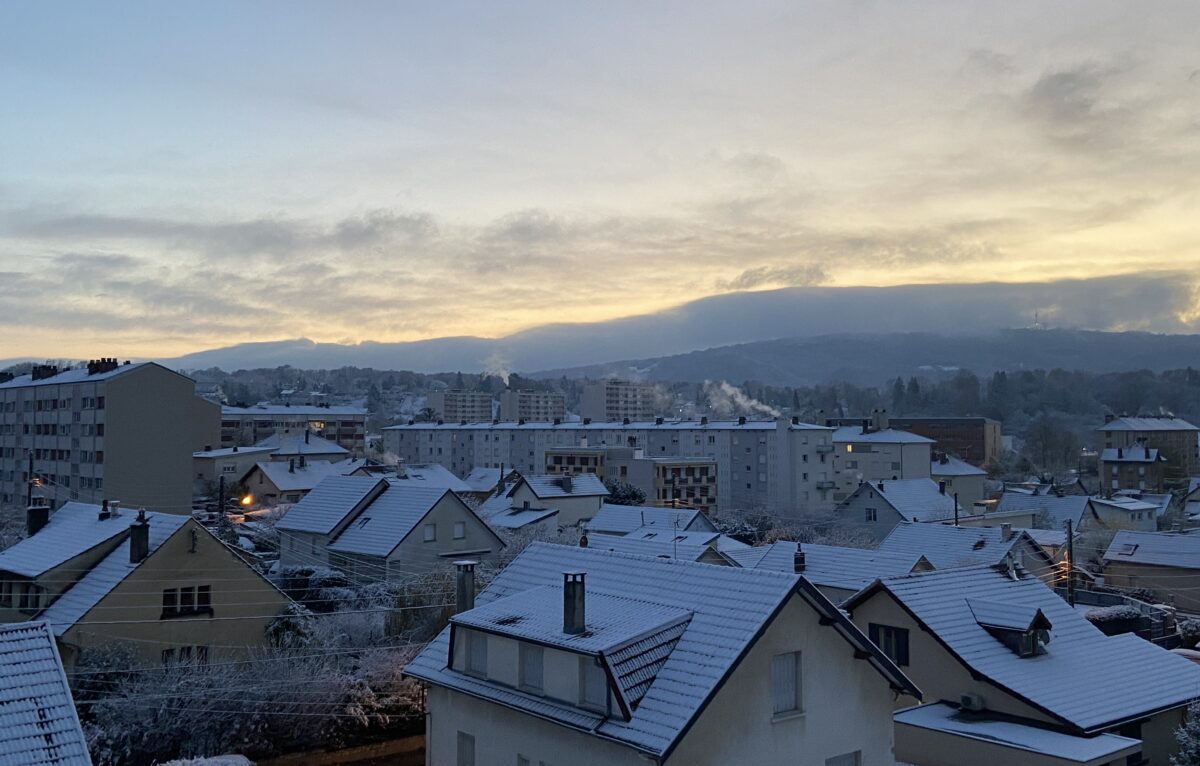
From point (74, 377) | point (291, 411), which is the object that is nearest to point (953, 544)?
point (74, 377)

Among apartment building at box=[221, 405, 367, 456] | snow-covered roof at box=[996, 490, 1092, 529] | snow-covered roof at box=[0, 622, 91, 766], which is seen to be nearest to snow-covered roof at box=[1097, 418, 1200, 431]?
snow-covered roof at box=[996, 490, 1092, 529]

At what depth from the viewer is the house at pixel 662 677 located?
14617 mm

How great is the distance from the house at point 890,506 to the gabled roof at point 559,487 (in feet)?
64.0

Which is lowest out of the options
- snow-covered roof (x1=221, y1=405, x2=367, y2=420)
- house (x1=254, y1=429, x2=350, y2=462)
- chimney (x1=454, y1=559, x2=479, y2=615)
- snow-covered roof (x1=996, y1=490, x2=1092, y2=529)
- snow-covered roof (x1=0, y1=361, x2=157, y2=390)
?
snow-covered roof (x1=996, y1=490, x2=1092, y2=529)

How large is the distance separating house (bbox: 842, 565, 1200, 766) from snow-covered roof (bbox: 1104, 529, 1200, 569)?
91.8ft

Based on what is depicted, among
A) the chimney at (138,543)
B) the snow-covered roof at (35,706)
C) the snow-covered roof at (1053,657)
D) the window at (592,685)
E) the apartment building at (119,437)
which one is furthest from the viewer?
the apartment building at (119,437)

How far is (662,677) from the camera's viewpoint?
→ 15.0m

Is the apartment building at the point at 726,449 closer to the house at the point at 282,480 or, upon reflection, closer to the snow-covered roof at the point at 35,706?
the house at the point at 282,480

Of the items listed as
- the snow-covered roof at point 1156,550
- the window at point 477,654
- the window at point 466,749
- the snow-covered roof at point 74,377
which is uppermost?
the snow-covered roof at point 74,377

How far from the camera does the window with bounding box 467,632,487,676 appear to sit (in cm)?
1766

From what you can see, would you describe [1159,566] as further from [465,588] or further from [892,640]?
[465,588]

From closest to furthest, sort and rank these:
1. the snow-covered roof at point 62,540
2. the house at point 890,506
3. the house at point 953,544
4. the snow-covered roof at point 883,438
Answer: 1. the snow-covered roof at point 62,540
2. the house at point 953,544
3. the house at point 890,506
4. the snow-covered roof at point 883,438

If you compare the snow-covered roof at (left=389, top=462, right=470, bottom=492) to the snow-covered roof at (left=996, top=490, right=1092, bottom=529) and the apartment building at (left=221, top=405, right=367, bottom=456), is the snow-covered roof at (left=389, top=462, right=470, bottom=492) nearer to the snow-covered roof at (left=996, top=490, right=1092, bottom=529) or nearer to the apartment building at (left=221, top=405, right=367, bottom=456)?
the apartment building at (left=221, top=405, right=367, bottom=456)

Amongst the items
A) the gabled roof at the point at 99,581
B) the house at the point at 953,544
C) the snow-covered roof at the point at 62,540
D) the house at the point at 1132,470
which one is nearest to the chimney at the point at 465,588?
the gabled roof at the point at 99,581
